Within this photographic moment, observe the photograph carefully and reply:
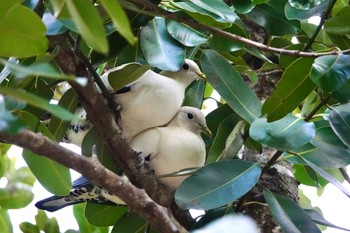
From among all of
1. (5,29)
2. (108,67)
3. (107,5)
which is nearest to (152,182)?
(108,67)

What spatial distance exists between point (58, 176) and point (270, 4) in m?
0.52

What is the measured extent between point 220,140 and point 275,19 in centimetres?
26

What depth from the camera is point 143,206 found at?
0.97 m

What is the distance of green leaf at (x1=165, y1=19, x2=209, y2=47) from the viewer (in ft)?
3.83

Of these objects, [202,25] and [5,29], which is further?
[202,25]

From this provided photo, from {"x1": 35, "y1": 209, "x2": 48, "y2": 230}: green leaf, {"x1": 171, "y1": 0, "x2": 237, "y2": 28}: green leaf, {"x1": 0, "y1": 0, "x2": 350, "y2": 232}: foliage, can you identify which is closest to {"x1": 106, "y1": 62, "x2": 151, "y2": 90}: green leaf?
{"x1": 0, "y1": 0, "x2": 350, "y2": 232}: foliage

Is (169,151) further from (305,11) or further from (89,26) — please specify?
(89,26)

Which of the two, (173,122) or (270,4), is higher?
(270,4)

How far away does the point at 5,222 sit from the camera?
1.34 meters

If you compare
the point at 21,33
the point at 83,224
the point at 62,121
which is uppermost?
the point at 21,33

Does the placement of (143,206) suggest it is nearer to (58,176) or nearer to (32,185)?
(58,176)

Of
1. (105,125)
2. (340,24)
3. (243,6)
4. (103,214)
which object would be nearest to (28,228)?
(103,214)

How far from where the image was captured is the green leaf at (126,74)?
1133 mm

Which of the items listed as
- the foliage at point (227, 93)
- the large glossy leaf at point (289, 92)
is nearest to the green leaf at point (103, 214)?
the foliage at point (227, 93)
